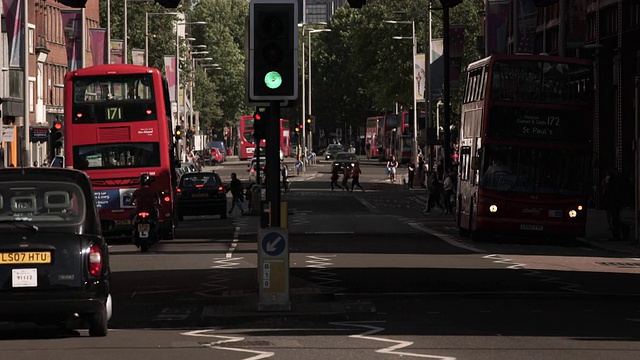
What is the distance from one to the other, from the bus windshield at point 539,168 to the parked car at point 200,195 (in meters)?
18.4

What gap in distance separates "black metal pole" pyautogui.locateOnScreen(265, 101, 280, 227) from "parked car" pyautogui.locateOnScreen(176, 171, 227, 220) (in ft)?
112

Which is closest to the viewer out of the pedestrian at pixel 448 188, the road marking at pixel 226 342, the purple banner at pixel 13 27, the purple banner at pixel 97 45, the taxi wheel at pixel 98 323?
the road marking at pixel 226 342

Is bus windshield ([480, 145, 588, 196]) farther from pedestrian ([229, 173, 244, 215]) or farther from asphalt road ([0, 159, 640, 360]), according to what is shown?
pedestrian ([229, 173, 244, 215])

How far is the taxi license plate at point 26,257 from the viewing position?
15469 mm

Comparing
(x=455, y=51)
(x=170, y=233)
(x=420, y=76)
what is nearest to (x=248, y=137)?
(x=420, y=76)

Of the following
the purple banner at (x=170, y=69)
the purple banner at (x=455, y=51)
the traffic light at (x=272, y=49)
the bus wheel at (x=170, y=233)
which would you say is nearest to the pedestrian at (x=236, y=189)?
the purple banner at (x=455, y=51)

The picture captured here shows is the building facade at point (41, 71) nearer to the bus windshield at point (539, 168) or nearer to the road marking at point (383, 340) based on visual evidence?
the bus windshield at point (539, 168)

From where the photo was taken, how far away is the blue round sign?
18906 mm

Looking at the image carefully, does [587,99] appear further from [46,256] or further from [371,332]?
[46,256]

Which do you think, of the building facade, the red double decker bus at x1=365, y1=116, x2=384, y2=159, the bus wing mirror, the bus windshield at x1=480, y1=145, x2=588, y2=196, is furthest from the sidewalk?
the red double decker bus at x1=365, y1=116, x2=384, y2=159

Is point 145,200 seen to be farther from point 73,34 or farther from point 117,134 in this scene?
point 73,34

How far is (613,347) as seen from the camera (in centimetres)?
1541

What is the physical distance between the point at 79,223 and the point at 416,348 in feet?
10.9

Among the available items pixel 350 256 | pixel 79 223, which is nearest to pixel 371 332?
pixel 79 223
